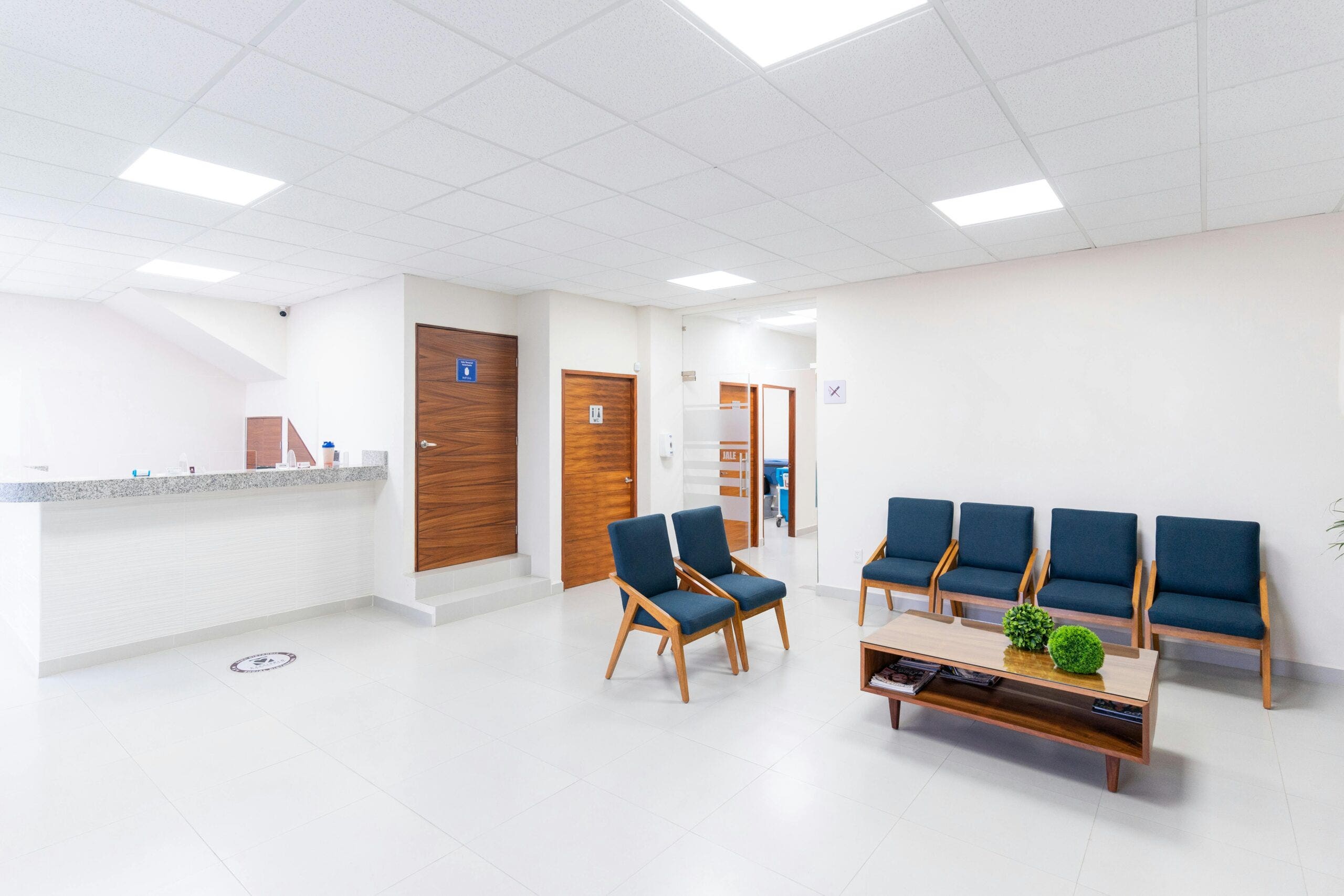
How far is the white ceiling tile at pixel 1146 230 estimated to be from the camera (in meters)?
4.30

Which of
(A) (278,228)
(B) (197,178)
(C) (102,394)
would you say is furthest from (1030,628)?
(C) (102,394)

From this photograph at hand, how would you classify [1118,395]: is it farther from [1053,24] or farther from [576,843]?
[576,843]

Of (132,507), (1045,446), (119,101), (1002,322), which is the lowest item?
(132,507)

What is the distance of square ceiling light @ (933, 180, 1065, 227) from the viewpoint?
12.5 ft

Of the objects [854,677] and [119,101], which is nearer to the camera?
[119,101]

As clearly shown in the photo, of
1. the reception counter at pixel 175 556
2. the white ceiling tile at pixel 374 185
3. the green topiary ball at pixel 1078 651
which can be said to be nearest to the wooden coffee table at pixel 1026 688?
the green topiary ball at pixel 1078 651

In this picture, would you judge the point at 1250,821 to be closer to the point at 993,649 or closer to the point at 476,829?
the point at 993,649

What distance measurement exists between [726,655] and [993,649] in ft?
6.19

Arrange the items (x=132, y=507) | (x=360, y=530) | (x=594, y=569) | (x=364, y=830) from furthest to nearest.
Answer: (x=594, y=569) < (x=360, y=530) < (x=132, y=507) < (x=364, y=830)

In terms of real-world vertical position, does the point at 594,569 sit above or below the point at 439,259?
below

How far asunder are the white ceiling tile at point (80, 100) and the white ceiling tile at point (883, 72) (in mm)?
2503

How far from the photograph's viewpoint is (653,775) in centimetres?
309

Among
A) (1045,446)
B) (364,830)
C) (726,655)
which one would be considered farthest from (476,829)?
(1045,446)

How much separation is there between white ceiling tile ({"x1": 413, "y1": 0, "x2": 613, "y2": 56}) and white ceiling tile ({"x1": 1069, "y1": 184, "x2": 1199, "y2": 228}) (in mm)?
3333
